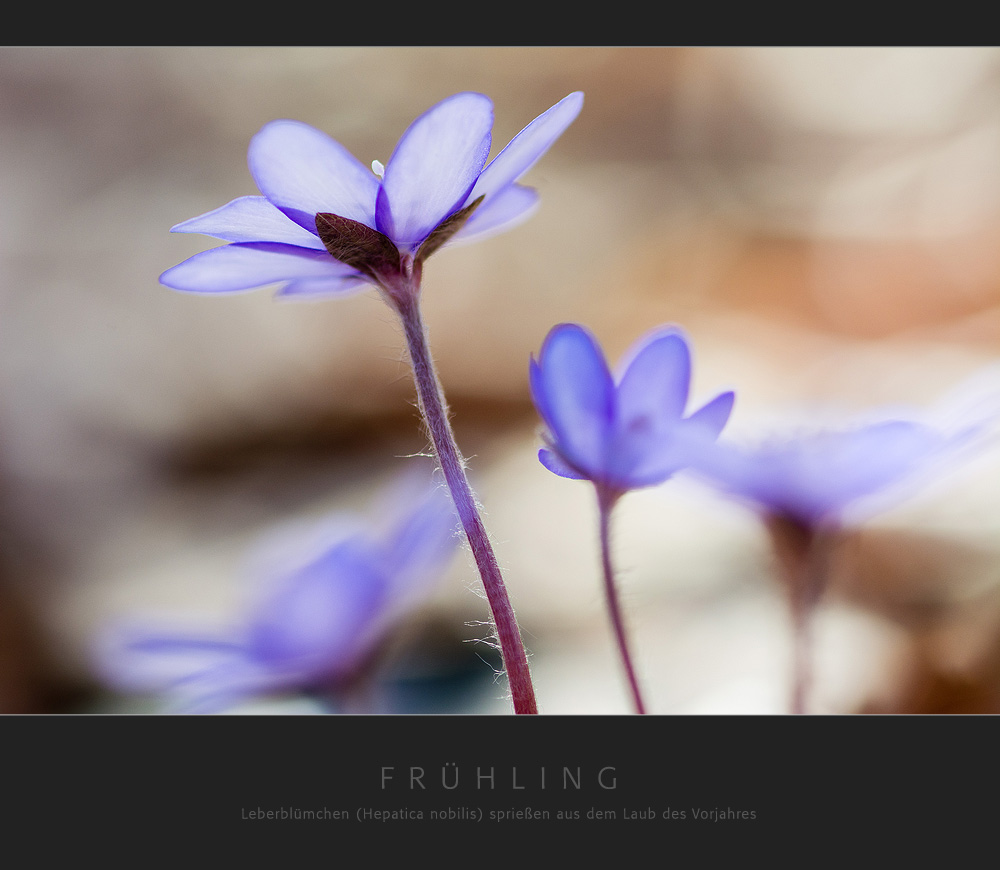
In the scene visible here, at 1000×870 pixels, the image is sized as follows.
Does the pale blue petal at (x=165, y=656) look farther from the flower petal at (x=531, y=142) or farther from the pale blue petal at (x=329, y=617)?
the flower petal at (x=531, y=142)

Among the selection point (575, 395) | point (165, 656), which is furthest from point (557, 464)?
point (165, 656)

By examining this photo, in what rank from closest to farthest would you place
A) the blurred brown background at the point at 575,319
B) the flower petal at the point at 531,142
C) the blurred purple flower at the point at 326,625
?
the flower petal at the point at 531,142, the blurred purple flower at the point at 326,625, the blurred brown background at the point at 575,319

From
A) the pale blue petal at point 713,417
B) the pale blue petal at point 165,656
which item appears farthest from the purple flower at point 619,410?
the pale blue petal at point 165,656

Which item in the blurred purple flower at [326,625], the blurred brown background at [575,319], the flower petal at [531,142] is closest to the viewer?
the flower petal at [531,142]
